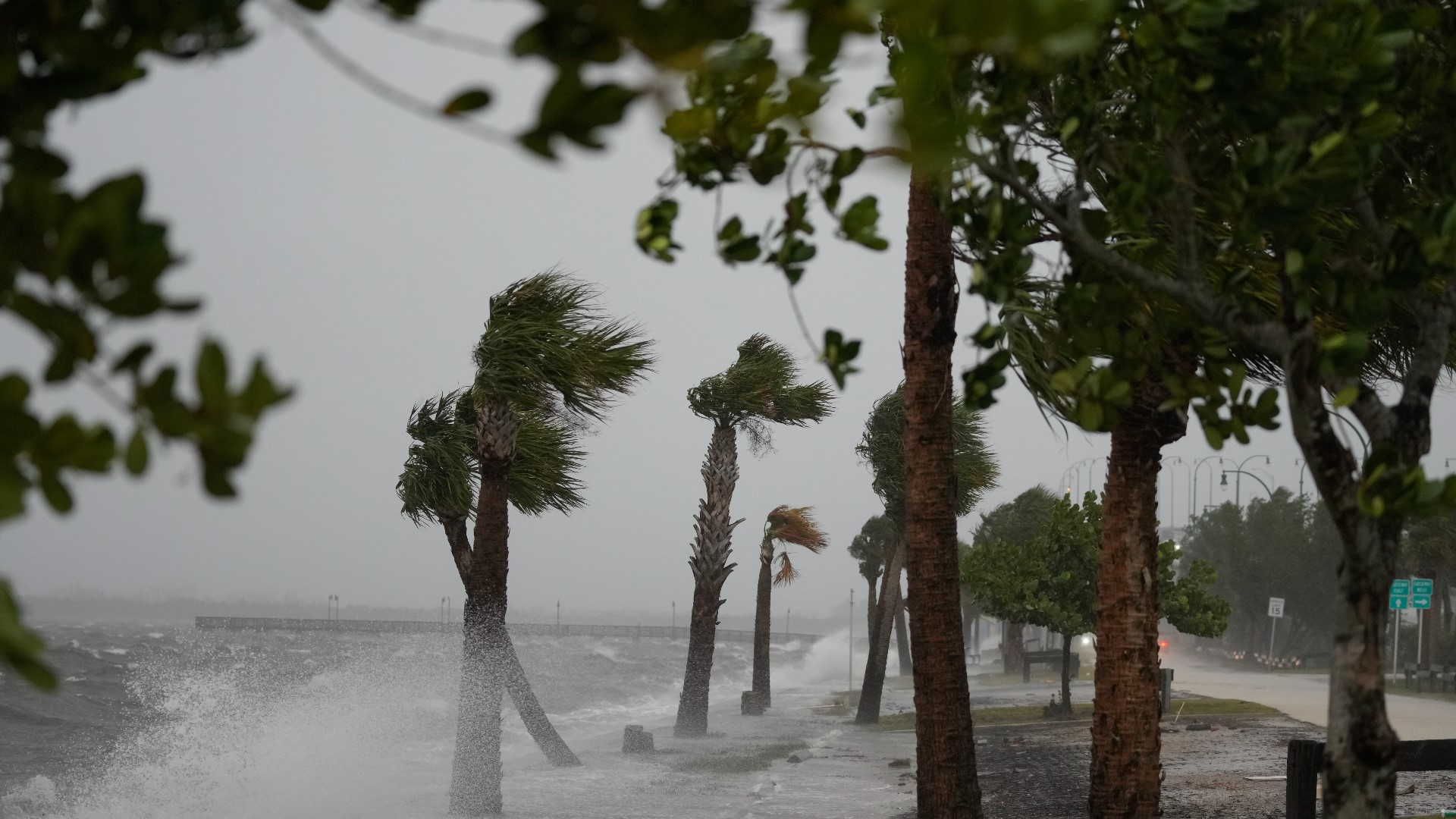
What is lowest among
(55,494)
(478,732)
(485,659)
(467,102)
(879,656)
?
(478,732)

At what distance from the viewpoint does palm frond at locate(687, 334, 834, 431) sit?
83.7 feet

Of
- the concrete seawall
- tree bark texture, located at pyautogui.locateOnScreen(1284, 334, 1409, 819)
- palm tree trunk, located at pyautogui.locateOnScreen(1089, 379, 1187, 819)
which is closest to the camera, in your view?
tree bark texture, located at pyautogui.locateOnScreen(1284, 334, 1409, 819)

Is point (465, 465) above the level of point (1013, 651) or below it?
above

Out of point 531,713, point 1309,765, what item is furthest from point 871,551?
point 1309,765

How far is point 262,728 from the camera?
3253cm

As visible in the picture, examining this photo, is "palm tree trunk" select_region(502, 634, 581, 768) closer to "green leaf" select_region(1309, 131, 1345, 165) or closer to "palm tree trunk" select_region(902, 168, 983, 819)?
Answer: "palm tree trunk" select_region(902, 168, 983, 819)

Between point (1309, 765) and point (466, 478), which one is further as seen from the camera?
point (466, 478)

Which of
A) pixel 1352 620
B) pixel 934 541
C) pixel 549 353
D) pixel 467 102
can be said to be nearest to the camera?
pixel 467 102

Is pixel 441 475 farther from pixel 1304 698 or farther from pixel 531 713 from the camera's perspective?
pixel 1304 698

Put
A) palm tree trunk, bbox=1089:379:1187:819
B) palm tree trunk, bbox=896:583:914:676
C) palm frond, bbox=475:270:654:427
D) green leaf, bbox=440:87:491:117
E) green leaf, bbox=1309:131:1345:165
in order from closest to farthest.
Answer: green leaf, bbox=440:87:491:117
green leaf, bbox=1309:131:1345:165
palm tree trunk, bbox=1089:379:1187:819
palm frond, bbox=475:270:654:427
palm tree trunk, bbox=896:583:914:676

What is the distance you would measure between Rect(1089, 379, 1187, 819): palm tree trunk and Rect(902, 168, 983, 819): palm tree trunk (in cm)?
85

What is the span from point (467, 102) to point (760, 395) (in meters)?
24.0

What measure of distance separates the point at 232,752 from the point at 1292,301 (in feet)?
99.0

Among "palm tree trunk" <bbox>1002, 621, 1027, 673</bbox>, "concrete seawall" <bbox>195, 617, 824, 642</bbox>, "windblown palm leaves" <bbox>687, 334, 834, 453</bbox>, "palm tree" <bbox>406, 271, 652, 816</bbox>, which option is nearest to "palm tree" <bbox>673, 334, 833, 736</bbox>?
"windblown palm leaves" <bbox>687, 334, 834, 453</bbox>
